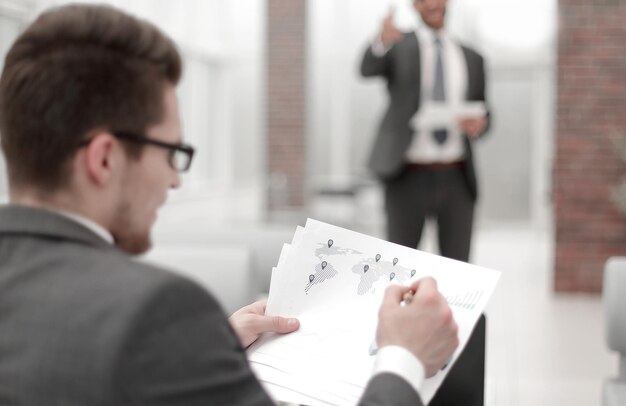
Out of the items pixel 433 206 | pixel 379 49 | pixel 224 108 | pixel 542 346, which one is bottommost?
pixel 542 346

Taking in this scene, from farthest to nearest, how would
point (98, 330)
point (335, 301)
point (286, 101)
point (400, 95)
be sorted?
point (286, 101), point (400, 95), point (335, 301), point (98, 330)

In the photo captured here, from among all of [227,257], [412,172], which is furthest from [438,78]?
[227,257]

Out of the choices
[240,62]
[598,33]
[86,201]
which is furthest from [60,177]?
[240,62]

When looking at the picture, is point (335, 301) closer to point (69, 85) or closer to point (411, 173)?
point (69, 85)

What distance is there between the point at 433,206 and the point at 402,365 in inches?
105

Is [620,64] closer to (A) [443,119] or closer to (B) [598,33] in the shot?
(B) [598,33]

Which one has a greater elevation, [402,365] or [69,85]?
[69,85]

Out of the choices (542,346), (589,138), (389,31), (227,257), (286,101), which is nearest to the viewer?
(227,257)

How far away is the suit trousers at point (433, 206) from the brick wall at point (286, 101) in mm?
6163

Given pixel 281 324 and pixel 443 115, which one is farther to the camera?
pixel 443 115

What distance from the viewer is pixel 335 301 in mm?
1383

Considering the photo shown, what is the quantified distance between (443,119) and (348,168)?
293 inches

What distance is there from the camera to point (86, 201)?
100cm

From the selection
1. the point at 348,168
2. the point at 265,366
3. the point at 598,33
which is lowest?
the point at 348,168
